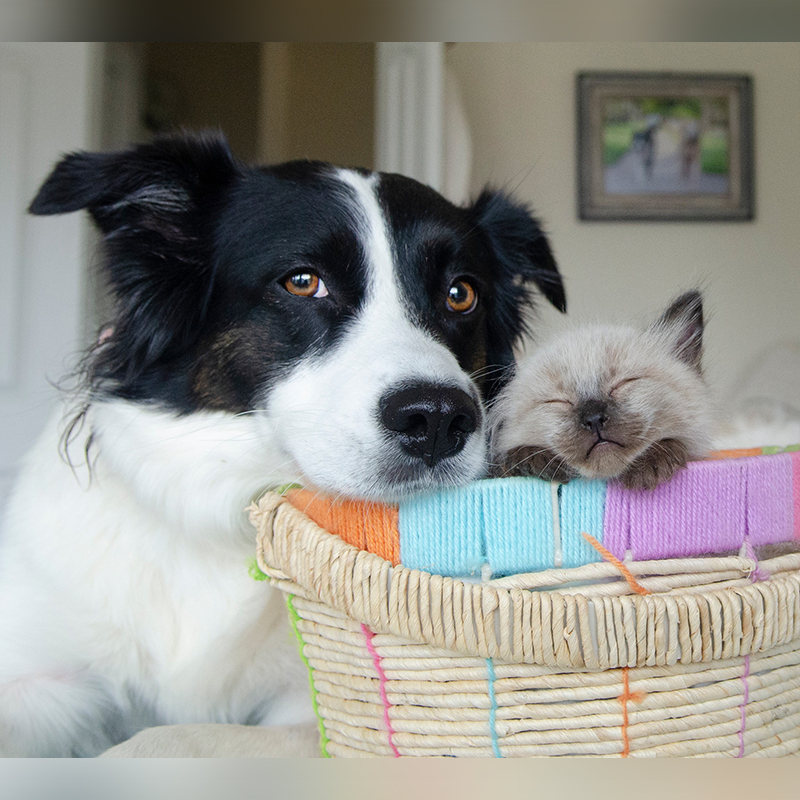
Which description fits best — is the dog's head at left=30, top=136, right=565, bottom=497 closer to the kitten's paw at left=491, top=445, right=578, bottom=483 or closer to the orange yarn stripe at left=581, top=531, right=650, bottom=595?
the kitten's paw at left=491, top=445, right=578, bottom=483

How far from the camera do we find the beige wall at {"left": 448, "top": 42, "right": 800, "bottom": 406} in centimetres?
342

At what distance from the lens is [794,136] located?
353 centimetres

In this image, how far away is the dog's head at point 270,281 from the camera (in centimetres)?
112

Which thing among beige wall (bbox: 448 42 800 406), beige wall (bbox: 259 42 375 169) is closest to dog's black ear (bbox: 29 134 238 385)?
beige wall (bbox: 259 42 375 169)

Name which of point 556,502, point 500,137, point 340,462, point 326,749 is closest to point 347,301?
point 340,462

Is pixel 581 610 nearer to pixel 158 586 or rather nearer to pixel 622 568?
pixel 622 568

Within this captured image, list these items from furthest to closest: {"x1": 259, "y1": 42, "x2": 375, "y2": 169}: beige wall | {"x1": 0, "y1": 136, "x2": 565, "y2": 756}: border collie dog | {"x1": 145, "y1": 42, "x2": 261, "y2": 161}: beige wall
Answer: {"x1": 145, "y1": 42, "x2": 261, "y2": 161}: beige wall, {"x1": 259, "y1": 42, "x2": 375, "y2": 169}: beige wall, {"x1": 0, "y1": 136, "x2": 565, "y2": 756}: border collie dog

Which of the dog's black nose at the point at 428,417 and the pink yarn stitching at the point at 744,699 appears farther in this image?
the dog's black nose at the point at 428,417

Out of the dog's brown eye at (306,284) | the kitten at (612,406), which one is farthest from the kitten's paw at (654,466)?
the dog's brown eye at (306,284)

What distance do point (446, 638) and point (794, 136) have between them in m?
3.60

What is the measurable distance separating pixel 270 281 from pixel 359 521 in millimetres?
497

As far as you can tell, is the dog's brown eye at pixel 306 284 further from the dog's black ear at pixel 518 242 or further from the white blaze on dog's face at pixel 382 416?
the dog's black ear at pixel 518 242

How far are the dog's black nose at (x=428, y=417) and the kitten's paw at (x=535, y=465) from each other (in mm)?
66

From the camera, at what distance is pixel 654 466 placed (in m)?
0.81
